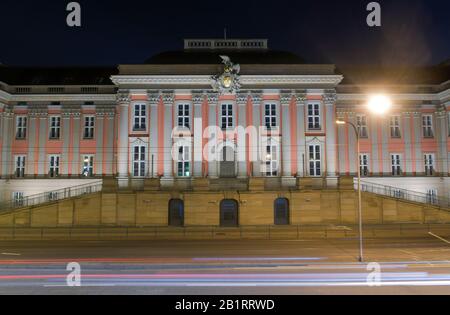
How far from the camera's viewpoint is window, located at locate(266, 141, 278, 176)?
46531mm

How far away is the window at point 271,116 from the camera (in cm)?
4738

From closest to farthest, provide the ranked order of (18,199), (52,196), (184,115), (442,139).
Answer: (184,115), (52,196), (18,199), (442,139)


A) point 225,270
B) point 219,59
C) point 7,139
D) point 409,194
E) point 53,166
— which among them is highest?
point 219,59

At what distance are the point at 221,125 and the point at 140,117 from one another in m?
9.44

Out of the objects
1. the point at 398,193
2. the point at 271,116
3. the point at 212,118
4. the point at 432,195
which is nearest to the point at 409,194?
the point at 398,193

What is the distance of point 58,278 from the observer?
16.4 m

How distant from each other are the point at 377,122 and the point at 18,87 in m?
46.1

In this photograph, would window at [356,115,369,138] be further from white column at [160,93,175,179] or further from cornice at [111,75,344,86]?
white column at [160,93,175,179]

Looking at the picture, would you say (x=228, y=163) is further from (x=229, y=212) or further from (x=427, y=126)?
(x=427, y=126)

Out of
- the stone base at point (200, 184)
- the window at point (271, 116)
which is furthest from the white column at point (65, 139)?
the window at point (271, 116)

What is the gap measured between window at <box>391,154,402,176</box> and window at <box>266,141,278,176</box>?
1574 cm

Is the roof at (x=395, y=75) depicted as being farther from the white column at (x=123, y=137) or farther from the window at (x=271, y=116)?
the white column at (x=123, y=137)

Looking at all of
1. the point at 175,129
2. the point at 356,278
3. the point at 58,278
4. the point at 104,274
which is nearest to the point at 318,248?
the point at 356,278

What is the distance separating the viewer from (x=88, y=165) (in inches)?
2030
